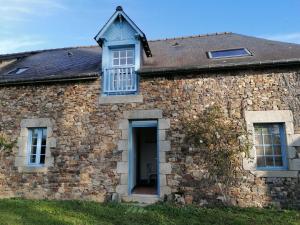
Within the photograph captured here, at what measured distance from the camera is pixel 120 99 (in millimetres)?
7359

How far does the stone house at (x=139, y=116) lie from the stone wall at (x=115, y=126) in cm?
3

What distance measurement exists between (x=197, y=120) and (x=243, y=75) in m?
1.77

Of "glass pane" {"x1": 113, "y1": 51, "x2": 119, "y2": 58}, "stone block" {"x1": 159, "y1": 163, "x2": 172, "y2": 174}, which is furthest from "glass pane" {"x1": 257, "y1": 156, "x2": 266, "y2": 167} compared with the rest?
"glass pane" {"x1": 113, "y1": 51, "x2": 119, "y2": 58}

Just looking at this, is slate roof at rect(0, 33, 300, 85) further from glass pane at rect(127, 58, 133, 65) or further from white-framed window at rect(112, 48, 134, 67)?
white-framed window at rect(112, 48, 134, 67)

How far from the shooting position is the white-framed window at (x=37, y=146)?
25.1 ft

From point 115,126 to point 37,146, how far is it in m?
2.60

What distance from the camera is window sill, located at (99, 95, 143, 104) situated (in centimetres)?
729

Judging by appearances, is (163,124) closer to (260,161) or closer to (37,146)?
(260,161)

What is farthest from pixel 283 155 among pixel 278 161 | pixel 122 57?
pixel 122 57

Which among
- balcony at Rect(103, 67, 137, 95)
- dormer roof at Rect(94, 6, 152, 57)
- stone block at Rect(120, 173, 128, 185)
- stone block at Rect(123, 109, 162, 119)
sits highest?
dormer roof at Rect(94, 6, 152, 57)

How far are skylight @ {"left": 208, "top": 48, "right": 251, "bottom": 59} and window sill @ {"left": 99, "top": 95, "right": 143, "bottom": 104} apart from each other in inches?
103

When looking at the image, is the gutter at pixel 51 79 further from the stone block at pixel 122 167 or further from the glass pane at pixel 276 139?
A: the glass pane at pixel 276 139

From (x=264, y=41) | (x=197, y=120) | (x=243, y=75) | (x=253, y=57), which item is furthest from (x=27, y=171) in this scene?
(x=264, y=41)

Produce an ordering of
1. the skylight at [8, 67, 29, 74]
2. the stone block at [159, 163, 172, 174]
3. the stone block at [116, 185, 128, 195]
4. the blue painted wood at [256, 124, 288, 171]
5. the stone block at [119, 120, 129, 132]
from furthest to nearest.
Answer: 1. the skylight at [8, 67, 29, 74]
2. the stone block at [119, 120, 129, 132]
3. the stone block at [116, 185, 128, 195]
4. the stone block at [159, 163, 172, 174]
5. the blue painted wood at [256, 124, 288, 171]
